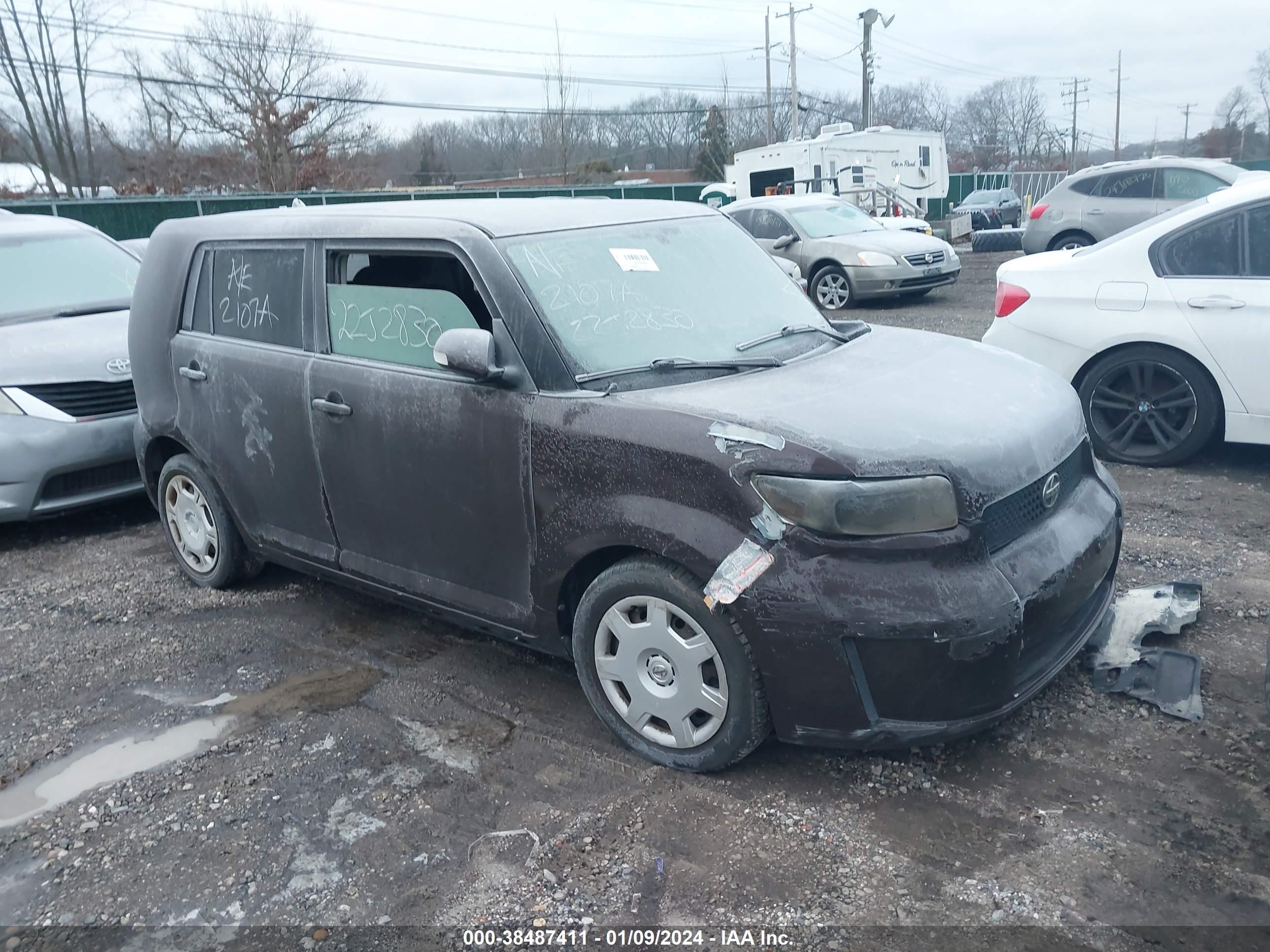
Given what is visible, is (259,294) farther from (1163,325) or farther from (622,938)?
(1163,325)

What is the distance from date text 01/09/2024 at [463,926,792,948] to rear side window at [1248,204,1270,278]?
500cm

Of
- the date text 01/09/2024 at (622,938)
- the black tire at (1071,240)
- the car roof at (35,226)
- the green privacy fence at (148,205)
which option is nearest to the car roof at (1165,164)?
the black tire at (1071,240)

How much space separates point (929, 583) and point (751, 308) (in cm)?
155

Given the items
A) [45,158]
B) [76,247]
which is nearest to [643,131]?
[45,158]

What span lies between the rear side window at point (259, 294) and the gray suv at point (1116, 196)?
12922mm

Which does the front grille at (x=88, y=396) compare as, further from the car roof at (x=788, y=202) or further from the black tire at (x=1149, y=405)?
the car roof at (x=788, y=202)

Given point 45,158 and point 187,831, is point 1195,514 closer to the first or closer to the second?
point 187,831

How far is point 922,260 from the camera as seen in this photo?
14.2 m

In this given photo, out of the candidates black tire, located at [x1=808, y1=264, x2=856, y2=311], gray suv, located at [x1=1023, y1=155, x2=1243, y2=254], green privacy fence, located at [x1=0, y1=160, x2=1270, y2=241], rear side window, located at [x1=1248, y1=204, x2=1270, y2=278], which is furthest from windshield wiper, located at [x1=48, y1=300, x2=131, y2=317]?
gray suv, located at [x1=1023, y1=155, x2=1243, y2=254]

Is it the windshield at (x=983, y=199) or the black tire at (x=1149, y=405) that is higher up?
the windshield at (x=983, y=199)

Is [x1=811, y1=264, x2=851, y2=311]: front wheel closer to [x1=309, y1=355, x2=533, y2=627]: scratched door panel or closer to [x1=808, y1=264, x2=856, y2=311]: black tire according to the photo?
[x1=808, y1=264, x2=856, y2=311]: black tire

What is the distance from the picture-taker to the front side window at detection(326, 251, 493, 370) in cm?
375

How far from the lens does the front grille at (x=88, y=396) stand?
6094mm

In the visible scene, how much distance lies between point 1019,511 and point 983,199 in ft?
110
